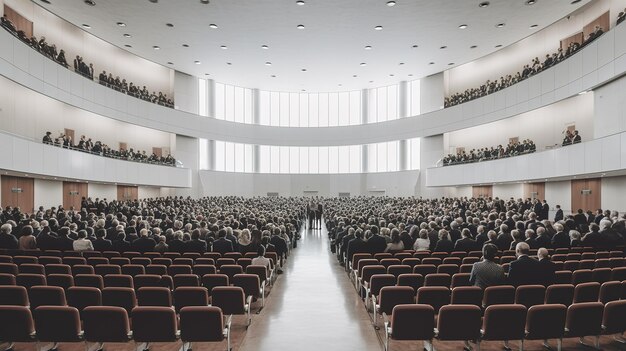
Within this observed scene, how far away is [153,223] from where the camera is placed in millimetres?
14273

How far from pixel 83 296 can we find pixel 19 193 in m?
18.7

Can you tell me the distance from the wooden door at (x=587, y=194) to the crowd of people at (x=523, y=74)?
21.5 ft

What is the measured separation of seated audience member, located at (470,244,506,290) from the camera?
612cm

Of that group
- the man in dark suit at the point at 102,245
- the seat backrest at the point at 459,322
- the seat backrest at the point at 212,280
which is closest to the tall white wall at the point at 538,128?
the seat backrest at the point at 459,322

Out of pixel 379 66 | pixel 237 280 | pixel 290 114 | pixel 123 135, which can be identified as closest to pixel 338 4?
pixel 379 66

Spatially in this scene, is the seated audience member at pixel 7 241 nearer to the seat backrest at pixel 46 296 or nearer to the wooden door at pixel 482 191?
the seat backrest at pixel 46 296

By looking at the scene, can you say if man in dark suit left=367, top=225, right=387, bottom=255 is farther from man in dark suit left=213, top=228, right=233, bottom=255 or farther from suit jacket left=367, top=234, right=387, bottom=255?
man in dark suit left=213, top=228, right=233, bottom=255

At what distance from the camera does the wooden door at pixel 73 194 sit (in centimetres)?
2430

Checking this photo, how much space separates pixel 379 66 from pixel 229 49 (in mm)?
11842

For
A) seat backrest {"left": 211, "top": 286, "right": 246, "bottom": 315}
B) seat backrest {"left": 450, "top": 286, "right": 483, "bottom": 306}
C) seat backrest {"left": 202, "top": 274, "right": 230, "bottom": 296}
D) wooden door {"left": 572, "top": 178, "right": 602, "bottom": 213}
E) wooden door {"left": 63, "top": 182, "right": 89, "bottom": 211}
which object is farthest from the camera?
wooden door {"left": 63, "top": 182, "right": 89, "bottom": 211}

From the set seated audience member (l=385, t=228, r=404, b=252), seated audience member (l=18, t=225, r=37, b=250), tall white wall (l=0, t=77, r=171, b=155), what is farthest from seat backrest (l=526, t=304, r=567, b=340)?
tall white wall (l=0, t=77, r=171, b=155)

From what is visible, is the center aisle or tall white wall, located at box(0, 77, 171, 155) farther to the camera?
tall white wall, located at box(0, 77, 171, 155)

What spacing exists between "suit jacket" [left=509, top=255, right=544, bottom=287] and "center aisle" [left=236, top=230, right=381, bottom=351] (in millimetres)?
2363

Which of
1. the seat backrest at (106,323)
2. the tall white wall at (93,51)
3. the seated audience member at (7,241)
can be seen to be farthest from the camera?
the tall white wall at (93,51)
